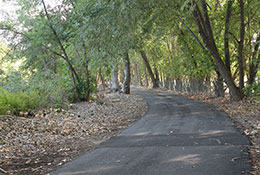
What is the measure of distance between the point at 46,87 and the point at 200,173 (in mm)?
10006

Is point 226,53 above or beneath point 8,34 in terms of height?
beneath

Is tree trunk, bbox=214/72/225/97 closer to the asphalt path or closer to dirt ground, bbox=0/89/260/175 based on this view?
dirt ground, bbox=0/89/260/175

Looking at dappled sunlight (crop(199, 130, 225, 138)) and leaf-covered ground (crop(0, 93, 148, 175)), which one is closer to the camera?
leaf-covered ground (crop(0, 93, 148, 175))

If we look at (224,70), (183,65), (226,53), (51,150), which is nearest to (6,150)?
(51,150)

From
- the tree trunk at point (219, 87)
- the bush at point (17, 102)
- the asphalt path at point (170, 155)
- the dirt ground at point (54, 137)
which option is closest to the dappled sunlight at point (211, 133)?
the asphalt path at point (170, 155)

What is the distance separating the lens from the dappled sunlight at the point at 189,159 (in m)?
4.77

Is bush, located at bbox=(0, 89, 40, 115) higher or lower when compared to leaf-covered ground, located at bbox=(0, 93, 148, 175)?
higher

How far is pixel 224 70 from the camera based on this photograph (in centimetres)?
1442

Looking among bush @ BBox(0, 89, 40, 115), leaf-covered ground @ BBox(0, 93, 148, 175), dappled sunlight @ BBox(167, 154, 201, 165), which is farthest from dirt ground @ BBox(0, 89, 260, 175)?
dappled sunlight @ BBox(167, 154, 201, 165)

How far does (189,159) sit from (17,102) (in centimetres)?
769

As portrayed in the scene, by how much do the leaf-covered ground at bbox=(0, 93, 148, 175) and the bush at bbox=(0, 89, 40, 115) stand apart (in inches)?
20.9

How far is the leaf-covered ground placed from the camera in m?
5.45

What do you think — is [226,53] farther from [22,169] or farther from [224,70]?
[22,169]

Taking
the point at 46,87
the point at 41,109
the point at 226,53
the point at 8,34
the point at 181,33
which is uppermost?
the point at 181,33
